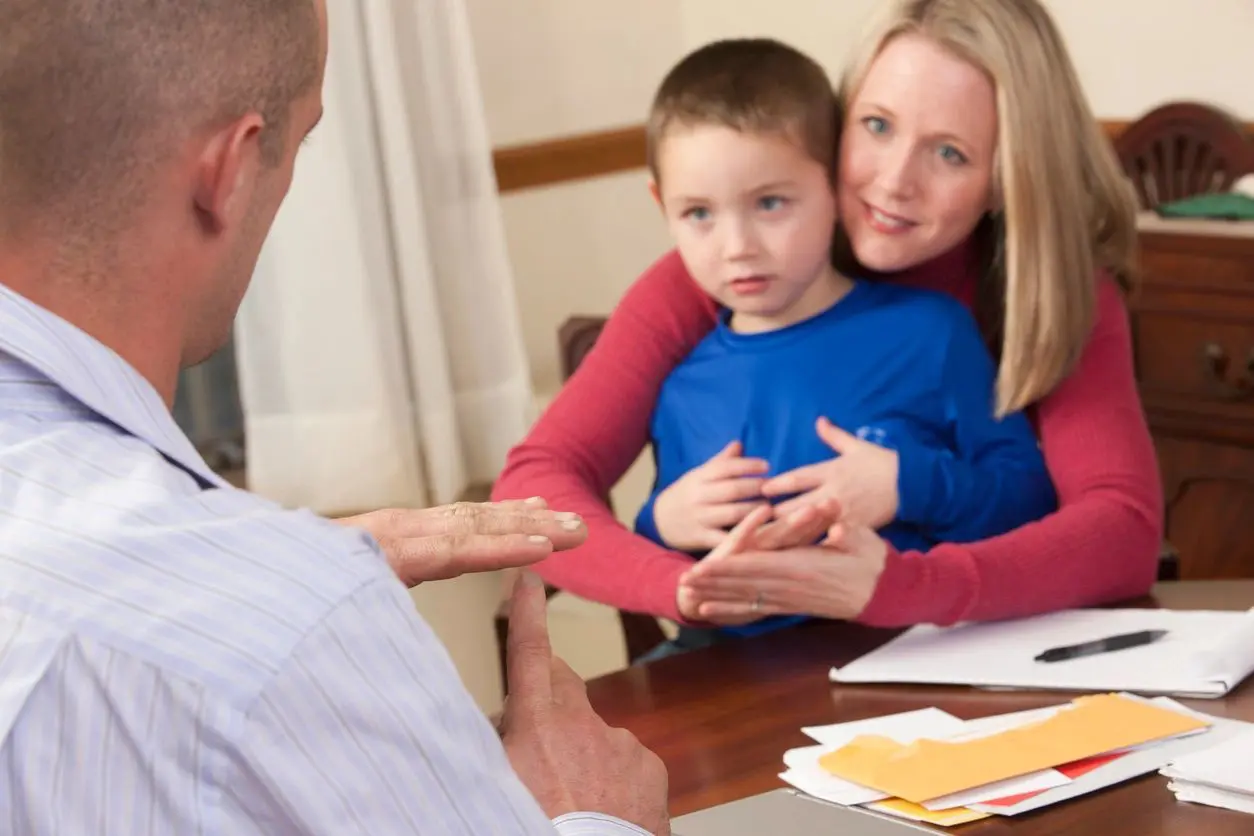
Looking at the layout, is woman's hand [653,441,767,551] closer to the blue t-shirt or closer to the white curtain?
the blue t-shirt

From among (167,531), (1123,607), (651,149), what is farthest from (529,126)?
(167,531)

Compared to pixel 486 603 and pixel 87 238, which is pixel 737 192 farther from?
pixel 486 603

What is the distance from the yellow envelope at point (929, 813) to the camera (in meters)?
1.18

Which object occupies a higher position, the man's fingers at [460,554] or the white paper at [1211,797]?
the man's fingers at [460,554]

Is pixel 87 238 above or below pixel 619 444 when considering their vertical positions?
above

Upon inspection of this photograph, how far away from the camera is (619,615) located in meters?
2.02

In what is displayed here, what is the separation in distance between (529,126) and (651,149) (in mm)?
1703

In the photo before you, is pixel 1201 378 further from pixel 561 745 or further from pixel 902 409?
pixel 561 745

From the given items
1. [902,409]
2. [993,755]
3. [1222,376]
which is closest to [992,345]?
[902,409]

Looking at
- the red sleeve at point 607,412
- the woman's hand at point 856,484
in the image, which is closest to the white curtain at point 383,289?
the red sleeve at point 607,412

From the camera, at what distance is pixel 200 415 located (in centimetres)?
328

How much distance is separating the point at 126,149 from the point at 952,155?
3.88 ft

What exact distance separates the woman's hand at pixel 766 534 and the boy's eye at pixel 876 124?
1.62 ft

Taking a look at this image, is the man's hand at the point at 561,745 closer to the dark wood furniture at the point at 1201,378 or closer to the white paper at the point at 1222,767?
the white paper at the point at 1222,767
